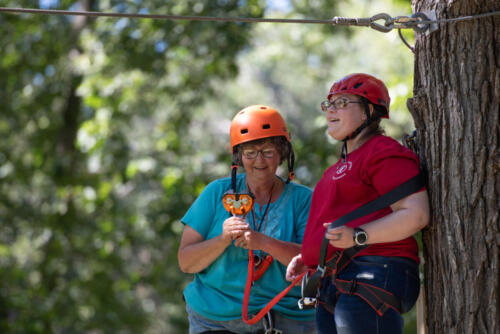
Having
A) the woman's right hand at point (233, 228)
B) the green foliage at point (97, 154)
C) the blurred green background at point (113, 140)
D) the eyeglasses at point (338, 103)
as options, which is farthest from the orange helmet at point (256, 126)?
the green foliage at point (97, 154)

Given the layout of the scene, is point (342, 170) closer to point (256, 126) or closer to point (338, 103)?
point (338, 103)

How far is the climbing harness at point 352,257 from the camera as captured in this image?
100 inches

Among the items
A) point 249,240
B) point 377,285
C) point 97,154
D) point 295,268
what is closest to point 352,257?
point 377,285

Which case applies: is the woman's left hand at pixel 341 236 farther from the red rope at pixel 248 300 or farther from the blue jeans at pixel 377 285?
the red rope at pixel 248 300

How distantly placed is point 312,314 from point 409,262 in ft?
2.97

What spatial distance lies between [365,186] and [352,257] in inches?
11.8

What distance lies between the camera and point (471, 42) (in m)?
2.68

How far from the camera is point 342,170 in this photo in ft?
9.19

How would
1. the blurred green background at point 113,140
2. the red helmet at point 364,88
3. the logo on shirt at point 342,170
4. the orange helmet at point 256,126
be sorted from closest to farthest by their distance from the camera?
1. the logo on shirt at point 342,170
2. the red helmet at point 364,88
3. the orange helmet at point 256,126
4. the blurred green background at point 113,140

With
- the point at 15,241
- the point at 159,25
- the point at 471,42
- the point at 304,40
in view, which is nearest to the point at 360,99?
the point at 471,42

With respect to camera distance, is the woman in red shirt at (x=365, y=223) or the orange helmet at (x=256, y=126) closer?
the woman in red shirt at (x=365, y=223)

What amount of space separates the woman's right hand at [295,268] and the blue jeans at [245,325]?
1.07 feet

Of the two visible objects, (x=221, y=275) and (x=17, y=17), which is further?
(x=17, y=17)

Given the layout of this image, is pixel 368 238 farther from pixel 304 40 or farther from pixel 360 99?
pixel 304 40
